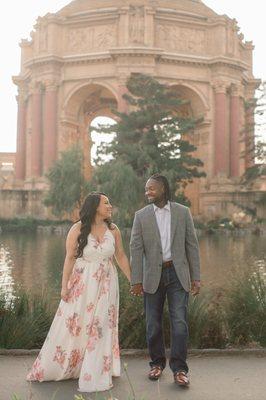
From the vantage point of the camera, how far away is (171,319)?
4.65 m

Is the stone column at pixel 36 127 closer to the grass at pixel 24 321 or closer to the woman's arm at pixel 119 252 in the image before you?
the grass at pixel 24 321

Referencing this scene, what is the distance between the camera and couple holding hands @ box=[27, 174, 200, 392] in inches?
176

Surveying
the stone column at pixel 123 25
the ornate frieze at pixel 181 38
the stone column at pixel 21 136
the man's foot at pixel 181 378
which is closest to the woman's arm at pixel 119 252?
the man's foot at pixel 181 378

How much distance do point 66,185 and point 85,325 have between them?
2755 centimetres

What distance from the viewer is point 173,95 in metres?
34.4

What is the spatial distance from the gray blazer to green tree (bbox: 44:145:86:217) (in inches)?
1052

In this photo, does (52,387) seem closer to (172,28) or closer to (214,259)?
(214,259)

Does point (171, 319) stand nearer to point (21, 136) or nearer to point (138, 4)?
point (138, 4)

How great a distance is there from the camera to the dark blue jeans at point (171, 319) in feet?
14.9

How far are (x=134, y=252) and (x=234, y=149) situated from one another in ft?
138

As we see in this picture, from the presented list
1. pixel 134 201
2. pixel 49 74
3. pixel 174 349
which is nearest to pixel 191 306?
pixel 174 349

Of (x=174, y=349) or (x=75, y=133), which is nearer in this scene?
(x=174, y=349)

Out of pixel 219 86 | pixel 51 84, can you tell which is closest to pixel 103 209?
pixel 51 84

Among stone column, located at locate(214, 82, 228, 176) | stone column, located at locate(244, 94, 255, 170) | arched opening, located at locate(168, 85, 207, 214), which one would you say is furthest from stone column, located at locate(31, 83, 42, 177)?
stone column, located at locate(244, 94, 255, 170)
